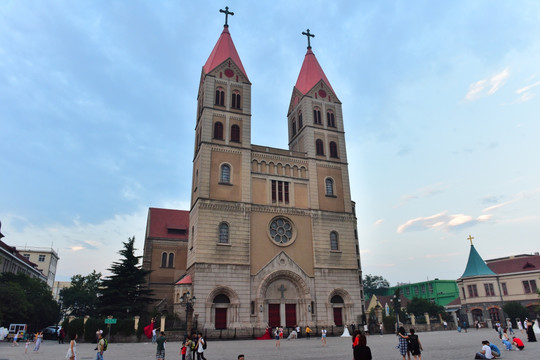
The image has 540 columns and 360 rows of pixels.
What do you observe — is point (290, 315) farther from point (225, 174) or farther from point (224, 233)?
point (225, 174)

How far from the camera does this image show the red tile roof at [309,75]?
1831 inches

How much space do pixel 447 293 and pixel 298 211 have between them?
212 ft

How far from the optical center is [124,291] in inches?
1624

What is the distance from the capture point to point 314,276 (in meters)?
37.6

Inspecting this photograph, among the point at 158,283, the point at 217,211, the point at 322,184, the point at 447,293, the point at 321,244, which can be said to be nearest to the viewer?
the point at 217,211

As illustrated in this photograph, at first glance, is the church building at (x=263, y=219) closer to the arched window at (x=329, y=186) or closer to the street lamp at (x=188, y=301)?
the arched window at (x=329, y=186)

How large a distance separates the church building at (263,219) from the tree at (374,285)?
84.2 m

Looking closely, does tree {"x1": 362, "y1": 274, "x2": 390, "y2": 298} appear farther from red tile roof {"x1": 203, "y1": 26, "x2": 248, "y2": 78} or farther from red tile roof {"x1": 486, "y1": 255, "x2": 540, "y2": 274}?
red tile roof {"x1": 203, "y1": 26, "x2": 248, "y2": 78}

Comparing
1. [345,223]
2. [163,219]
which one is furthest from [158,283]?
[345,223]

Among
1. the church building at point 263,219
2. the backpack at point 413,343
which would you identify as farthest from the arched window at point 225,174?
the backpack at point 413,343

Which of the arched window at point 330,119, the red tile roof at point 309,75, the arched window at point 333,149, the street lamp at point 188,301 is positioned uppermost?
the red tile roof at point 309,75

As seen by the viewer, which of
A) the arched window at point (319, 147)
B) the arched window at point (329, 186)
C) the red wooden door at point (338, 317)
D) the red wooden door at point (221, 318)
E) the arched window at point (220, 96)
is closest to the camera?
the red wooden door at point (221, 318)

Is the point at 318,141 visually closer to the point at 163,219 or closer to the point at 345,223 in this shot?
the point at 345,223

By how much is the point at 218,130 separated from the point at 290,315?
1988 centimetres
